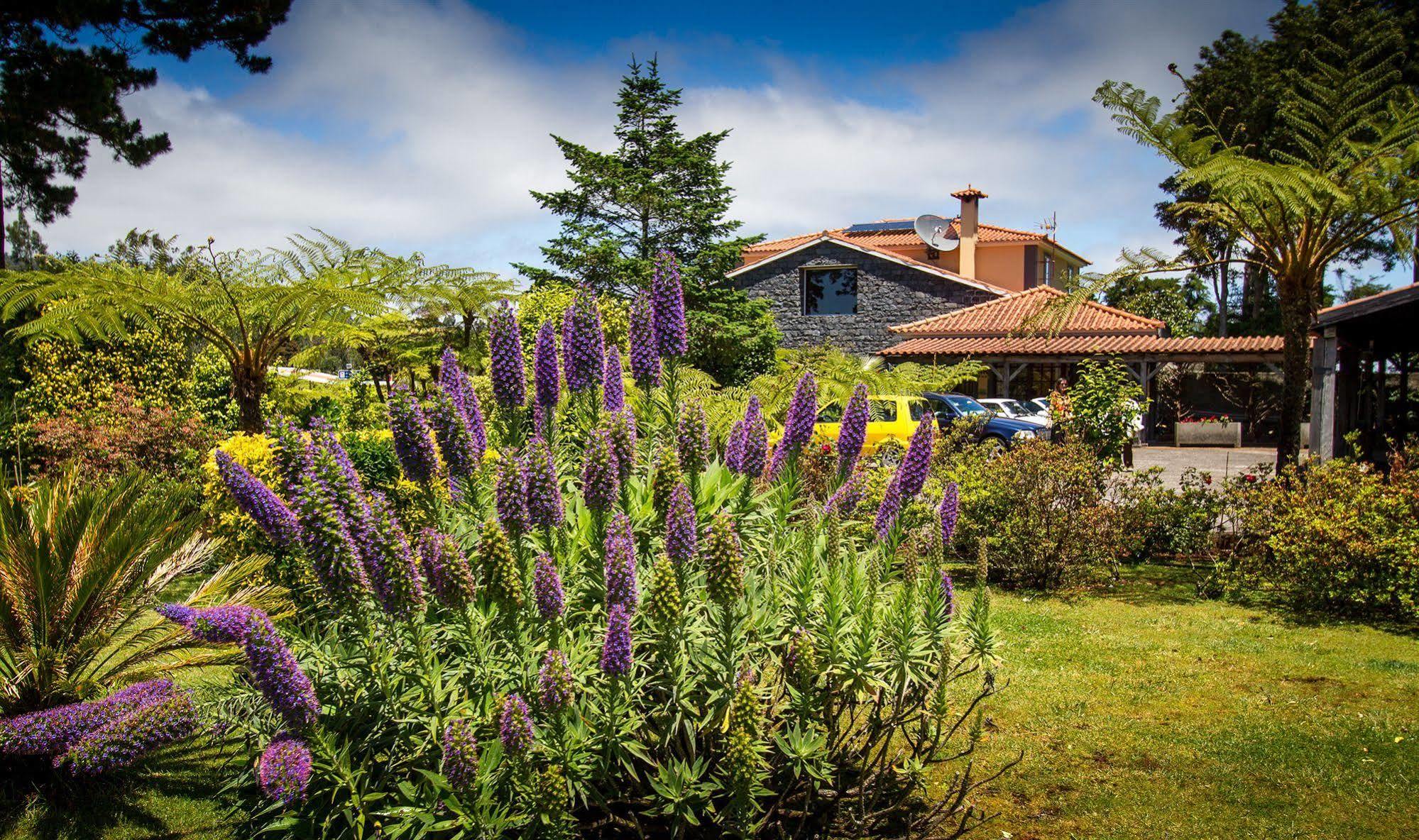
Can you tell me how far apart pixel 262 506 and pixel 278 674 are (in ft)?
1.58

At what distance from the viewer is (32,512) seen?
12.5 ft

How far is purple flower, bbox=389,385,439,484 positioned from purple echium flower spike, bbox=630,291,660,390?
808 mm

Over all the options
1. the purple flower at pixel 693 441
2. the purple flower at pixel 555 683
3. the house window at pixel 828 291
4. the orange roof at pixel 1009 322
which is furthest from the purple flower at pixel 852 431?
the house window at pixel 828 291

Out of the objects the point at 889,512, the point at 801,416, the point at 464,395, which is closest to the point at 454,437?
the point at 464,395

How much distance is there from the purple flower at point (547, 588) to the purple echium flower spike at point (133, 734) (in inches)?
67.5

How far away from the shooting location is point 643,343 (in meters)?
3.19

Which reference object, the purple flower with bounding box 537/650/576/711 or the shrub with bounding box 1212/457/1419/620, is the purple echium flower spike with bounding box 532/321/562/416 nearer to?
the purple flower with bounding box 537/650/576/711

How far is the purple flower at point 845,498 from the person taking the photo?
132 inches

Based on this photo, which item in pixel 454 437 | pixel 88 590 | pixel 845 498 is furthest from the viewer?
pixel 88 590

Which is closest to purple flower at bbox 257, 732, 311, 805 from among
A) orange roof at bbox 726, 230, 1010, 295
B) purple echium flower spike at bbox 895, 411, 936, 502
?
purple echium flower spike at bbox 895, 411, 936, 502

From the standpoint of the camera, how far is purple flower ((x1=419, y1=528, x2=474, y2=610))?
2289 millimetres

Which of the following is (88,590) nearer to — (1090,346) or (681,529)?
(681,529)

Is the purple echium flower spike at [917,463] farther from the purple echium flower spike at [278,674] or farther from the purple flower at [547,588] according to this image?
the purple echium flower spike at [278,674]

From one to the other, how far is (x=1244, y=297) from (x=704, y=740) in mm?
44392
